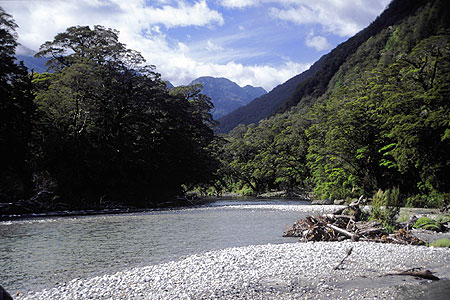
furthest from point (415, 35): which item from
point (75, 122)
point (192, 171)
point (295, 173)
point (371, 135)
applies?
point (75, 122)

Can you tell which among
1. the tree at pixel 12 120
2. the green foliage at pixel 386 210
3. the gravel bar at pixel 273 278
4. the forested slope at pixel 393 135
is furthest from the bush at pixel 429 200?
the tree at pixel 12 120

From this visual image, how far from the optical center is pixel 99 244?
43.4 ft

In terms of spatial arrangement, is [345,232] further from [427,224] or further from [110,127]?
[110,127]

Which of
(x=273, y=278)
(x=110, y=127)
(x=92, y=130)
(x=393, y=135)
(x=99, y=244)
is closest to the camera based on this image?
A: (x=273, y=278)

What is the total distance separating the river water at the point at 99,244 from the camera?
9.23 metres

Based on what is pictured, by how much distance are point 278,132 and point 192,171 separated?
87.7ft

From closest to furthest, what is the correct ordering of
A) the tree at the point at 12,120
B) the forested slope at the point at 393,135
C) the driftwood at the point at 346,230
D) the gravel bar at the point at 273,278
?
the gravel bar at the point at 273,278 < the driftwood at the point at 346,230 < the forested slope at the point at 393,135 < the tree at the point at 12,120

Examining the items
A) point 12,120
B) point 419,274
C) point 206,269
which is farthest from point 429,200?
point 12,120

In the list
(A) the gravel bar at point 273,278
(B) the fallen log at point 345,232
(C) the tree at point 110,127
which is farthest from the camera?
(C) the tree at point 110,127

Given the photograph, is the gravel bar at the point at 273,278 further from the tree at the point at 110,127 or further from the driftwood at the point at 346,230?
the tree at the point at 110,127

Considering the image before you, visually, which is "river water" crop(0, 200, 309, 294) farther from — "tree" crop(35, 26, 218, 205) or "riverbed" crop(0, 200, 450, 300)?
"tree" crop(35, 26, 218, 205)

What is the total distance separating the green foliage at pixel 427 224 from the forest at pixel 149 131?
7.98m

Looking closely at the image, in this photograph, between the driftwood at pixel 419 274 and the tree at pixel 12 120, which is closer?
the driftwood at pixel 419 274

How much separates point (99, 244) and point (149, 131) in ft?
81.3
